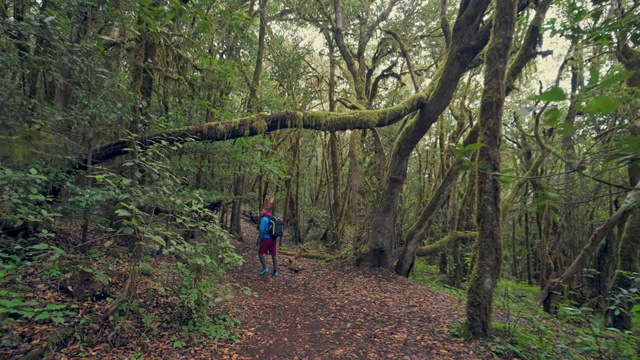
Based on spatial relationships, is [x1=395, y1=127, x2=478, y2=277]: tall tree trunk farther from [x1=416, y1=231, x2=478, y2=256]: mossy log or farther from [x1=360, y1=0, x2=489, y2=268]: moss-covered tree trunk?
[x1=416, y1=231, x2=478, y2=256]: mossy log

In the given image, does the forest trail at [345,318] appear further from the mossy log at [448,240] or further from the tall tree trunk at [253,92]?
the tall tree trunk at [253,92]

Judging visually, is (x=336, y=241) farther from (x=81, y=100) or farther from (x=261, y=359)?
(x=81, y=100)

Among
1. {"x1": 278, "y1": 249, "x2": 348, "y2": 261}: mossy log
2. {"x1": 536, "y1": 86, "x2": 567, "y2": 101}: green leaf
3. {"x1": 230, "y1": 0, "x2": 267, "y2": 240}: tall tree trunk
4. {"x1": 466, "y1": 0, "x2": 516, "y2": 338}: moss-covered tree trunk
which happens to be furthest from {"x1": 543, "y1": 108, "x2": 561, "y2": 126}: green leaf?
{"x1": 278, "y1": 249, "x2": 348, "y2": 261}: mossy log

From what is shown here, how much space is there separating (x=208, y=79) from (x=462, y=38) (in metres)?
5.96

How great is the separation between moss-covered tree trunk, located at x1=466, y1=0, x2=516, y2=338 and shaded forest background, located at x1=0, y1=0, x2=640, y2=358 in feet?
0.07

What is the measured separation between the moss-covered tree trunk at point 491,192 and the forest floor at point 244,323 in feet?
1.77

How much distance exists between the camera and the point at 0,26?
11.0 feet

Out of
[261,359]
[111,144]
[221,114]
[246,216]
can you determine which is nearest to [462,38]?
[221,114]

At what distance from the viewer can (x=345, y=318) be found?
5543 mm

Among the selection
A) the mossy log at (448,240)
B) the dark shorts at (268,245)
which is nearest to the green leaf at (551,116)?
the dark shorts at (268,245)

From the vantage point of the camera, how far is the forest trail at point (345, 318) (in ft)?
14.1

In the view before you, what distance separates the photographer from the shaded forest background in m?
3.25

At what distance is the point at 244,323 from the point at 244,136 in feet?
12.1

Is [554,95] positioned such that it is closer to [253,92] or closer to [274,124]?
[274,124]
